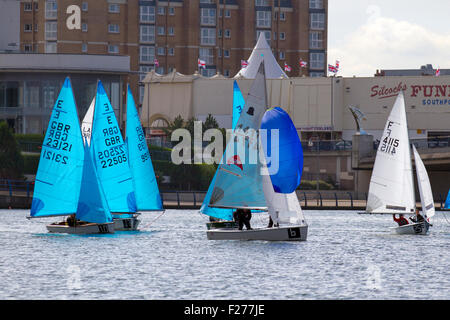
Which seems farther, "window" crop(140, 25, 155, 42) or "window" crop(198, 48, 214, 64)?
"window" crop(198, 48, 214, 64)

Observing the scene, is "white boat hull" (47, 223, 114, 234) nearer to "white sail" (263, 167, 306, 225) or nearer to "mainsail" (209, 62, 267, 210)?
"mainsail" (209, 62, 267, 210)

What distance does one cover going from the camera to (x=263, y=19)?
15688cm

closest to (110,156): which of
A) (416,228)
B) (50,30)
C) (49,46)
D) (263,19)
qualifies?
(416,228)

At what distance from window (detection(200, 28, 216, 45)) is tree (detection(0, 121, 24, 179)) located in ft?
236

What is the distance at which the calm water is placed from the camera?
31.8 metres

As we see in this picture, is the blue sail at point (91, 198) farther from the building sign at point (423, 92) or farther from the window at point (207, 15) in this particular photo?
A: the window at point (207, 15)

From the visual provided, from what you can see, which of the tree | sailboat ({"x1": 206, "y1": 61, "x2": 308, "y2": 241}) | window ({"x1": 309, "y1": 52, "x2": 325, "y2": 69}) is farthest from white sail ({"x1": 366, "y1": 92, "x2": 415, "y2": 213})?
window ({"x1": 309, "y1": 52, "x2": 325, "y2": 69})

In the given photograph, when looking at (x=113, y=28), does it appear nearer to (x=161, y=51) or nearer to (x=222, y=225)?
(x=161, y=51)

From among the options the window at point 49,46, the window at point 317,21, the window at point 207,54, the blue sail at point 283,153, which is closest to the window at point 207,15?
the window at point 207,54

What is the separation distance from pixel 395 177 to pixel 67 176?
1706 centimetres

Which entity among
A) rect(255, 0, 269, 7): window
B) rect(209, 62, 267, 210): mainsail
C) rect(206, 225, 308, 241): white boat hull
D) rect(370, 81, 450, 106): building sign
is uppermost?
rect(255, 0, 269, 7): window

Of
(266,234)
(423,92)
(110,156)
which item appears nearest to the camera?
(266,234)

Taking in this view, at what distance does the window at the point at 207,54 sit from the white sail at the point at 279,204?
112 meters

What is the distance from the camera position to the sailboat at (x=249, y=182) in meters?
43.6
